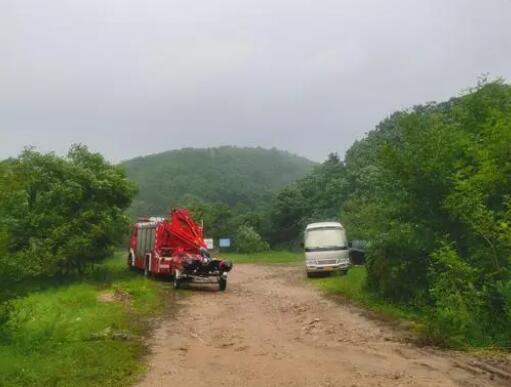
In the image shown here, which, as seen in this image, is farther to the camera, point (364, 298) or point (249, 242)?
point (249, 242)

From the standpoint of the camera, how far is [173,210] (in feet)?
82.8

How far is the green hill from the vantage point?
320 feet

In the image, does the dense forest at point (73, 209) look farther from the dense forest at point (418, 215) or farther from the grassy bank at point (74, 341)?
the grassy bank at point (74, 341)

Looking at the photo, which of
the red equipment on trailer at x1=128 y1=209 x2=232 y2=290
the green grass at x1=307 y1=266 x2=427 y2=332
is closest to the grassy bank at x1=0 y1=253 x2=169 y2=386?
the red equipment on trailer at x1=128 y1=209 x2=232 y2=290

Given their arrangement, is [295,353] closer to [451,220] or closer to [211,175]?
[451,220]

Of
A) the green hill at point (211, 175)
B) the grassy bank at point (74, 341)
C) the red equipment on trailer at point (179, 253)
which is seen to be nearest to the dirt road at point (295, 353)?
the grassy bank at point (74, 341)

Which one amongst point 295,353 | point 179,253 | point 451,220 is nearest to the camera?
point 295,353

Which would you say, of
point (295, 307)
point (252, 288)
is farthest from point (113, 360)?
point (252, 288)

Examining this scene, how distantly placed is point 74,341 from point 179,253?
12.6 metres

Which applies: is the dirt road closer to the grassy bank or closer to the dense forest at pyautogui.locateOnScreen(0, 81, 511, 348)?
the grassy bank

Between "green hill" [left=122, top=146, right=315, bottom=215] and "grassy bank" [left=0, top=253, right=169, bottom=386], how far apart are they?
67454 millimetres

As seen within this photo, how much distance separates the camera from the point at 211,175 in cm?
11262

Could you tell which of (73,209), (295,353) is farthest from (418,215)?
(73,209)

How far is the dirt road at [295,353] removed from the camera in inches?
345
